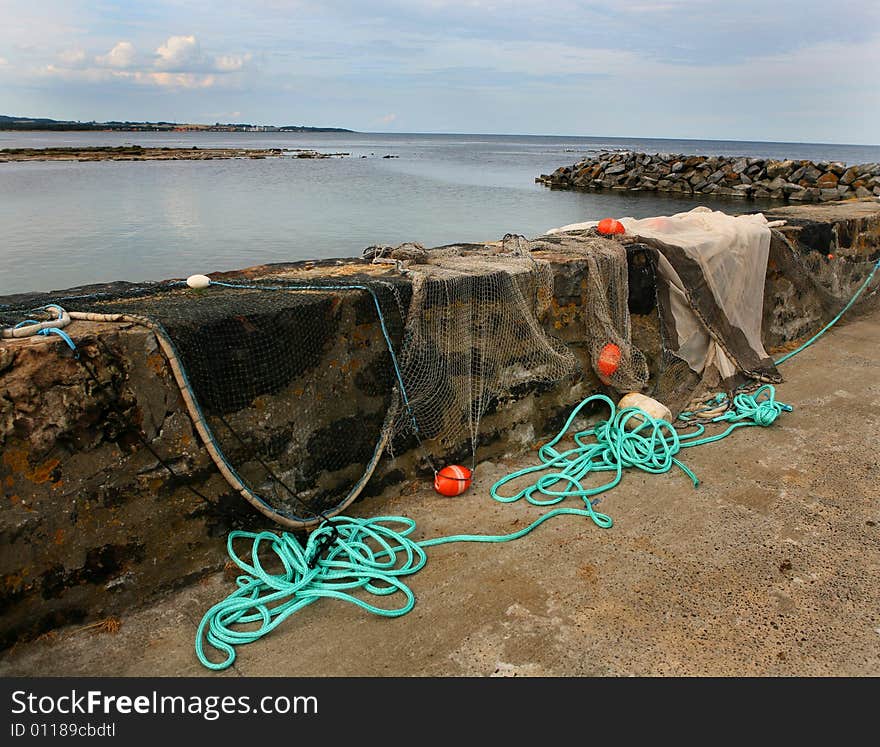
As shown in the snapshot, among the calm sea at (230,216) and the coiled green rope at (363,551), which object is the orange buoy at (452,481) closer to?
the coiled green rope at (363,551)

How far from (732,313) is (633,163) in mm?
39041

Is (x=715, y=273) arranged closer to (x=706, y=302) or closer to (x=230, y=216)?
(x=706, y=302)

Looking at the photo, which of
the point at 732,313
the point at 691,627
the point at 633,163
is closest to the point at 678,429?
the point at 732,313

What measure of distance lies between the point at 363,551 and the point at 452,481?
2.28 feet

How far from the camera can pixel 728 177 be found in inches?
1371

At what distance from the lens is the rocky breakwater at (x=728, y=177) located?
1170 inches

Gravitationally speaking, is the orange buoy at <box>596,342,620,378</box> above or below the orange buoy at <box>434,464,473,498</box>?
above

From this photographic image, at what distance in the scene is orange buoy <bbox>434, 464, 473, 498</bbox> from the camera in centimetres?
368

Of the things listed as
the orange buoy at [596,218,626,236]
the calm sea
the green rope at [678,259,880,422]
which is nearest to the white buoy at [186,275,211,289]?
the orange buoy at [596,218,626,236]

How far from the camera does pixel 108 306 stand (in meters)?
3.16

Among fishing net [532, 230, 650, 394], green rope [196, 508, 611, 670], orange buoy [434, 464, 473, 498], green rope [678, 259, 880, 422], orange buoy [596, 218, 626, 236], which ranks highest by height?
orange buoy [596, 218, 626, 236]

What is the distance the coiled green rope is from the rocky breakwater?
26.3m

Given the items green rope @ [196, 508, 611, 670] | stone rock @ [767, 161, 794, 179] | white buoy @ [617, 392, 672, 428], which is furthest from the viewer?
stone rock @ [767, 161, 794, 179]

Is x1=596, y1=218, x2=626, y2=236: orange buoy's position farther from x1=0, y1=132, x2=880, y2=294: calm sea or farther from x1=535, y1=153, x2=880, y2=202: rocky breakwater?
x1=535, y1=153, x2=880, y2=202: rocky breakwater
